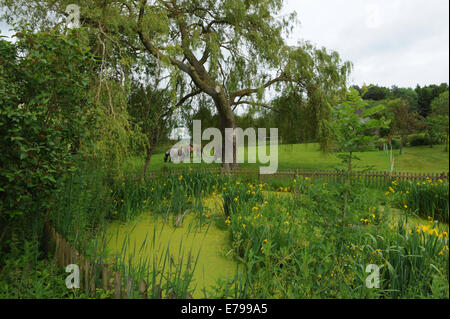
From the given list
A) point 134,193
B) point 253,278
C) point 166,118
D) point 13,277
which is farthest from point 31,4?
point 253,278

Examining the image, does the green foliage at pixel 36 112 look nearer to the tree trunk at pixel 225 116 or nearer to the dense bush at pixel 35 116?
the dense bush at pixel 35 116

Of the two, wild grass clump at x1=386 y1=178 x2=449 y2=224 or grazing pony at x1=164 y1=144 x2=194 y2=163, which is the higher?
grazing pony at x1=164 y1=144 x2=194 y2=163

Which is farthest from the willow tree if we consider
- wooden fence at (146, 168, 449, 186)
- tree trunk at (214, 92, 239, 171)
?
wooden fence at (146, 168, 449, 186)

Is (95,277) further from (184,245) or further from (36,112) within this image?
(36,112)

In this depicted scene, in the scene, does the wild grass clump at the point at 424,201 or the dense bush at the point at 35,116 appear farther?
the wild grass clump at the point at 424,201

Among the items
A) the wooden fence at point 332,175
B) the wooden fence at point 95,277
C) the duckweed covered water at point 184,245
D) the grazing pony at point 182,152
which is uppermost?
the grazing pony at point 182,152

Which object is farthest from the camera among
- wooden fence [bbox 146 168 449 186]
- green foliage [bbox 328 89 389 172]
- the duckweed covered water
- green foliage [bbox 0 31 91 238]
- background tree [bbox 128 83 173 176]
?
background tree [bbox 128 83 173 176]

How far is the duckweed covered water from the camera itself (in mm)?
3004

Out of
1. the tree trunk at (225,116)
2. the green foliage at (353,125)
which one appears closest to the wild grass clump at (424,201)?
the green foliage at (353,125)

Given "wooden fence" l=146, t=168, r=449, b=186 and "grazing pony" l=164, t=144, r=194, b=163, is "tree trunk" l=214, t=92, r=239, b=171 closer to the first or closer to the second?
"wooden fence" l=146, t=168, r=449, b=186

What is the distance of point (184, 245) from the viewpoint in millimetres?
3783

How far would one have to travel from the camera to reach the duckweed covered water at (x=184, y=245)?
300cm

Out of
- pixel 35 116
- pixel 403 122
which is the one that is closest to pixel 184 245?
pixel 35 116

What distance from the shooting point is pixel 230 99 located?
11055mm
